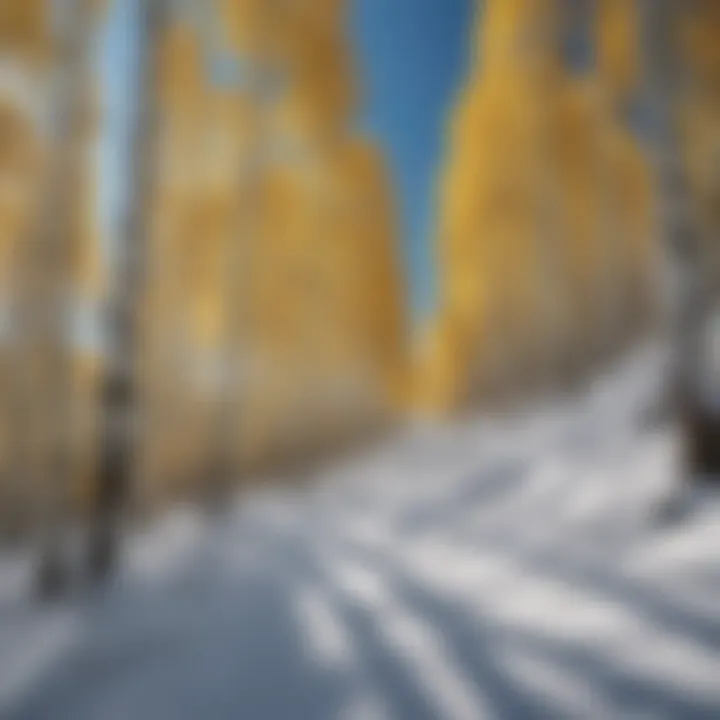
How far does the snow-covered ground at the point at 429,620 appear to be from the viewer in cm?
259

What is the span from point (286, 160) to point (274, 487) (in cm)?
590

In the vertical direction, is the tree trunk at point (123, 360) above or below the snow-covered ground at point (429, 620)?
above

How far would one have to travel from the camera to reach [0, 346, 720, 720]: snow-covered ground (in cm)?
259

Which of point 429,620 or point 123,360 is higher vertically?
point 123,360

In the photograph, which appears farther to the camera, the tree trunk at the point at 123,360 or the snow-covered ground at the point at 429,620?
the tree trunk at the point at 123,360

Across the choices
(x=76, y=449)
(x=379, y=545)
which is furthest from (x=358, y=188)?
(x=379, y=545)

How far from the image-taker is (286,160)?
1166cm

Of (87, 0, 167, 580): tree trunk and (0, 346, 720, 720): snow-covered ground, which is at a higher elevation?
(87, 0, 167, 580): tree trunk

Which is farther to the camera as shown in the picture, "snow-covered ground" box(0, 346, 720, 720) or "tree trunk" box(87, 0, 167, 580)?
"tree trunk" box(87, 0, 167, 580)

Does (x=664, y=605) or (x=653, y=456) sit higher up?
(x=664, y=605)

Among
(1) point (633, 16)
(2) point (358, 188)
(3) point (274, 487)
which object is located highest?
(2) point (358, 188)

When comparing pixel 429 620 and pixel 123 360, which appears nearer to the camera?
pixel 429 620

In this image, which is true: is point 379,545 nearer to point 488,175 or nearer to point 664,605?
point 664,605

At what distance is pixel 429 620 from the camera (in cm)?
359
